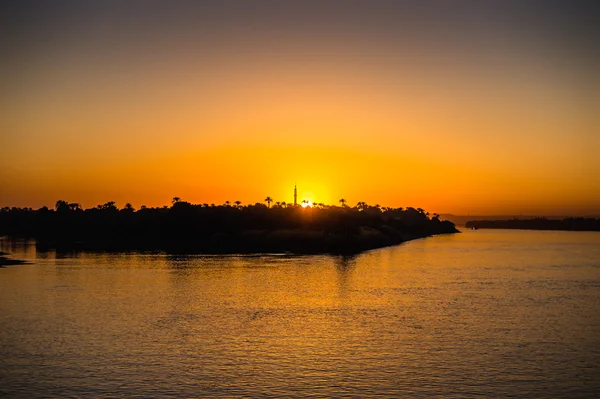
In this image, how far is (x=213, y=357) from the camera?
35219 mm

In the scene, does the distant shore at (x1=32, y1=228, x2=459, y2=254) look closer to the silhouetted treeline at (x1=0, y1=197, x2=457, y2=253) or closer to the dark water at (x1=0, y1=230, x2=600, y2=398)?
the silhouetted treeline at (x1=0, y1=197, x2=457, y2=253)

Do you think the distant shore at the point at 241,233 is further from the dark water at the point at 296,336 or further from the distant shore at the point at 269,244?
the dark water at the point at 296,336

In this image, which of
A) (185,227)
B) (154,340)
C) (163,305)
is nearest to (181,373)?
(154,340)

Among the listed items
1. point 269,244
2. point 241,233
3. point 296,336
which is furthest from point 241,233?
point 296,336

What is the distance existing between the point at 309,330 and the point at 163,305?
18.0 metres

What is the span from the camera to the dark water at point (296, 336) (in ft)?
97.7

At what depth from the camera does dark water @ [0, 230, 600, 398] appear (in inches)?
1172

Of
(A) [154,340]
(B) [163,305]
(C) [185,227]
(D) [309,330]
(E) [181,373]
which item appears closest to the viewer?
(E) [181,373]

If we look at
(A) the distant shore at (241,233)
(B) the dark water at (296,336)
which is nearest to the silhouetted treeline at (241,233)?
(A) the distant shore at (241,233)

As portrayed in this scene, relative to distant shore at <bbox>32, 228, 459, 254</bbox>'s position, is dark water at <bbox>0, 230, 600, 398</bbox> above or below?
below

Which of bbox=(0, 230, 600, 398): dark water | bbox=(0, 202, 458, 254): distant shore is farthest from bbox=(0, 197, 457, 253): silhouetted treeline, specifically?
bbox=(0, 230, 600, 398): dark water

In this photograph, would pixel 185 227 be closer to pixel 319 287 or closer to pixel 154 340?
pixel 319 287

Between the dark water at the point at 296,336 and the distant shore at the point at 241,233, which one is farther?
the distant shore at the point at 241,233

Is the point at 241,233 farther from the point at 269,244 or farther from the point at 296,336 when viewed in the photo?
the point at 296,336
